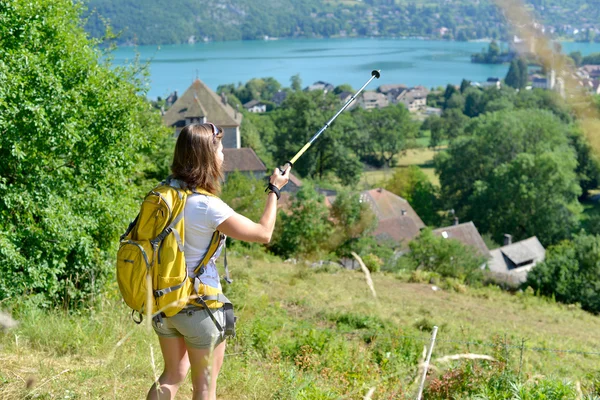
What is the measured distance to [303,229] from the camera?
2367cm

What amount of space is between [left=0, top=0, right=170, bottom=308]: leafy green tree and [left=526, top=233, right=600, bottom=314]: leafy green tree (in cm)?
1576

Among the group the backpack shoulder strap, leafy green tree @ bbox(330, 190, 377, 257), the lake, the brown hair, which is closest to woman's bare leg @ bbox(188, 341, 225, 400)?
the backpack shoulder strap

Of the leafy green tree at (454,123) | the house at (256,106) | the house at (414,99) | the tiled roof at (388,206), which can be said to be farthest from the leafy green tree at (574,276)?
the house at (414,99)

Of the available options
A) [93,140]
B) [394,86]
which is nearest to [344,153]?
[93,140]

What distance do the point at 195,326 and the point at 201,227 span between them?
Answer: 0.46m

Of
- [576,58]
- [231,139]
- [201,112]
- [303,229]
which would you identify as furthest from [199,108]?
[576,58]

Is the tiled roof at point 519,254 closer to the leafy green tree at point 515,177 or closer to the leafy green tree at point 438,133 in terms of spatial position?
the leafy green tree at point 515,177

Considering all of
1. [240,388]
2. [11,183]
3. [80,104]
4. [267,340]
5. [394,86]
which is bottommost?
[394,86]

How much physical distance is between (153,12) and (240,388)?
185433mm

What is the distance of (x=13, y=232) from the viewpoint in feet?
23.7

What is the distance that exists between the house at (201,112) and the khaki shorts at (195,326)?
122 ft

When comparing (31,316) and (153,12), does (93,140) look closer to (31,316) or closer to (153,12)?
(31,316)

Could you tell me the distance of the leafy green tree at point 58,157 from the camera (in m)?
7.17

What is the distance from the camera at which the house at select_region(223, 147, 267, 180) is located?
36.8 meters
